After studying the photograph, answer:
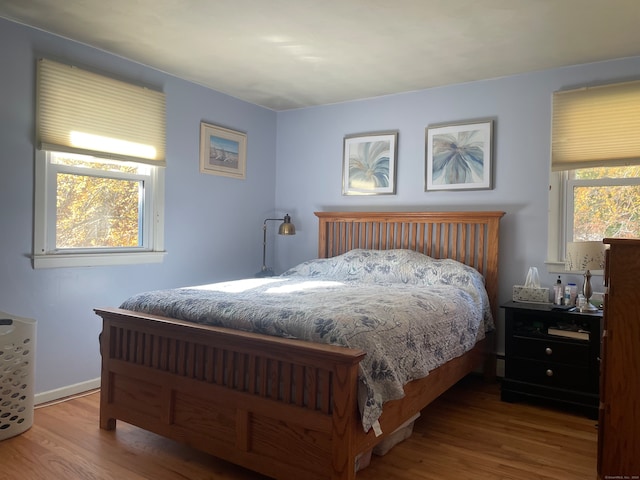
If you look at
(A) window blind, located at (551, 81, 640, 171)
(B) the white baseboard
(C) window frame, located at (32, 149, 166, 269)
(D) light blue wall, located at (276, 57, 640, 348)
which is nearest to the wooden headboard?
(D) light blue wall, located at (276, 57, 640, 348)

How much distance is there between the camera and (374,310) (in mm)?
2385

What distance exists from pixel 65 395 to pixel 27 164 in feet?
5.03

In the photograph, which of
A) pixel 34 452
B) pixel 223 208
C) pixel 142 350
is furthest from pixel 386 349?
pixel 223 208

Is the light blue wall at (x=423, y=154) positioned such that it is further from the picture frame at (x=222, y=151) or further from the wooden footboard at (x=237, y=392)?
the wooden footboard at (x=237, y=392)

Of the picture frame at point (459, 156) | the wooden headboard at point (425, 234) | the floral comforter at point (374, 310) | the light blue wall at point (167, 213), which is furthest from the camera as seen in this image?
the picture frame at point (459, 156)

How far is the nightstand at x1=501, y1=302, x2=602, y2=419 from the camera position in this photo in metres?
3.07

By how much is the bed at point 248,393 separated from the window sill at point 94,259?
0.69 meters

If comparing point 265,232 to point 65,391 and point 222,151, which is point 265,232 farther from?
point 65,391

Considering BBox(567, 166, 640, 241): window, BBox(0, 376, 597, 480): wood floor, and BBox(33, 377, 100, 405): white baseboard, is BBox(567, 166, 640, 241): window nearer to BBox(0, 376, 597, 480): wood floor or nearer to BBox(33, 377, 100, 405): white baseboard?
BBox(0, 376, 597, 480): wood floor

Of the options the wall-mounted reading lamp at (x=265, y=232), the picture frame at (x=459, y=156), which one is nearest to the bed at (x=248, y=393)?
the picture frame at (x=459, y=156)

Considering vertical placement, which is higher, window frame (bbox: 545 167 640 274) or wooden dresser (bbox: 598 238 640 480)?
window frame (bbox: 545 167 640 274)

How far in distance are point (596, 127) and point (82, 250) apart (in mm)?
3744

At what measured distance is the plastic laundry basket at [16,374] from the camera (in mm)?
2598

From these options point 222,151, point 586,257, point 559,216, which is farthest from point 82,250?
point 559,216
